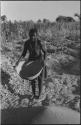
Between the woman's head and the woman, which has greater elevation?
the woman's head

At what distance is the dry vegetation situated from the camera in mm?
4902

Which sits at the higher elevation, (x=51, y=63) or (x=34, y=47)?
(x=34, y=47)

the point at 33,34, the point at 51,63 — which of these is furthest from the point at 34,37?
the point at 51,63

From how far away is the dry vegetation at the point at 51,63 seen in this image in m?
4.90

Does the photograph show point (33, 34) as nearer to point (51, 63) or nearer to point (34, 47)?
point (34, 47)

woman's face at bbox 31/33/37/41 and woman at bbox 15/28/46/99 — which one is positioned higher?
woman's face at bbox 31/33/37/41

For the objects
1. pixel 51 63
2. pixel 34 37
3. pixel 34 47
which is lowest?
pixel 51 63

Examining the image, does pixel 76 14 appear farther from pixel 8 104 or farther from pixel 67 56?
pixel 8 104

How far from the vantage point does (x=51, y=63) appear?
498 cm

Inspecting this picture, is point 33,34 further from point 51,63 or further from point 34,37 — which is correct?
point 51,63

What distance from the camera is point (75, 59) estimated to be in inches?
192

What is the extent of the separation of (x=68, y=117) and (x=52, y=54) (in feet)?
2.30

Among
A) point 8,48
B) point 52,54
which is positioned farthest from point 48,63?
point 8,48

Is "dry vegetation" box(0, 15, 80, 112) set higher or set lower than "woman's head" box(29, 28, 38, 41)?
lower
